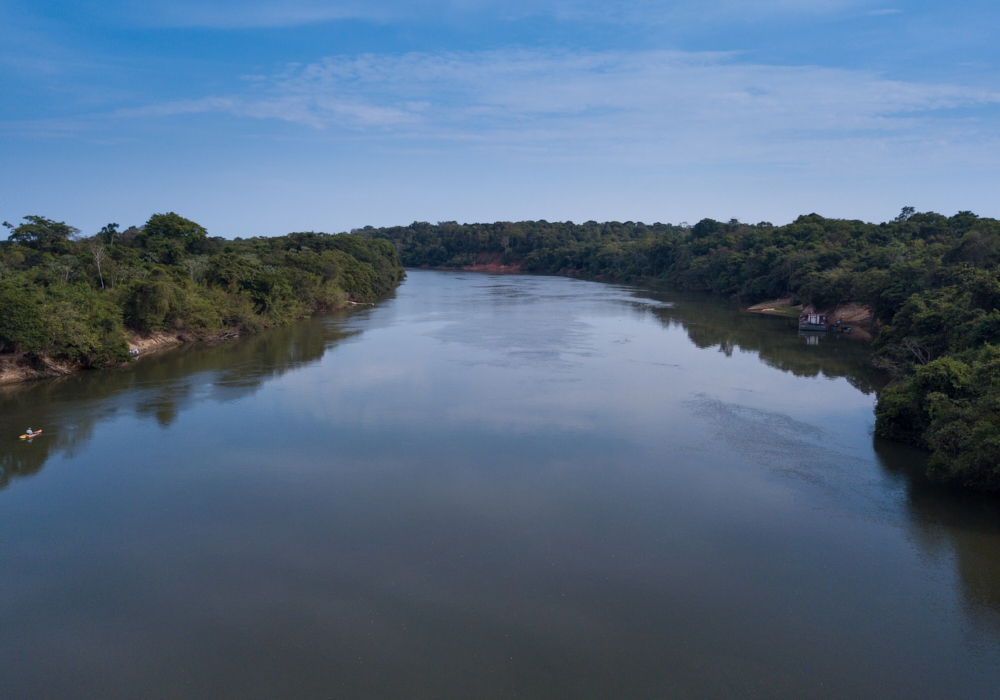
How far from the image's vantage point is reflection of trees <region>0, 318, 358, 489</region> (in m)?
17.8

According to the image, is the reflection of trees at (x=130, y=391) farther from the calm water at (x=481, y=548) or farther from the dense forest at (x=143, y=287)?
the dense forest at (x=143, y=287)

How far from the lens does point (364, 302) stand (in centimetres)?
5366

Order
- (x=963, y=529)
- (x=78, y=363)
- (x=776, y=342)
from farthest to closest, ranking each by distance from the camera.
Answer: (x=776, y=342), (x=78, y=363), (x=963, y=529)

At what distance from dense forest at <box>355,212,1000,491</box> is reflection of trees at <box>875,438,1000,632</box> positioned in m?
0.45

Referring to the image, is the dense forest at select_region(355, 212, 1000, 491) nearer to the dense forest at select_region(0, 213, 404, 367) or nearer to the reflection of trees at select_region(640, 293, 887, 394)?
the reflection of trees at select_region(640, 293, 887, 394)

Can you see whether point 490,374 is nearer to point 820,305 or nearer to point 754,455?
point 754,455

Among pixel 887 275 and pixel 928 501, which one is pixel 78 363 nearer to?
pixel 928 501

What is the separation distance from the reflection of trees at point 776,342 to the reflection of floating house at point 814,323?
54 centimetres

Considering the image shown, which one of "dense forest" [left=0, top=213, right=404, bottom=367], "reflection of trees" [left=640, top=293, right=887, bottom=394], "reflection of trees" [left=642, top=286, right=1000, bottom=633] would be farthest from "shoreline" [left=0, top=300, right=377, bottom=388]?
"reflection of trees" [left=642, top=286, right=1000, bottom=633]

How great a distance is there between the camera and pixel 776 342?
1390 inches

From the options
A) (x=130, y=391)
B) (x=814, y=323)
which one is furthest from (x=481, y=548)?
(x=814, y=323)

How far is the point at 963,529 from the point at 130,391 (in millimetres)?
22811

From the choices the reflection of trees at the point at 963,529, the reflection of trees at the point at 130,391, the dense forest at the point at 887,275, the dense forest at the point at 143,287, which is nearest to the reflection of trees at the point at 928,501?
the reflection of trees at the point at 963,529

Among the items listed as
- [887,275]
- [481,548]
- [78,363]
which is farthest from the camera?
[887,275]
